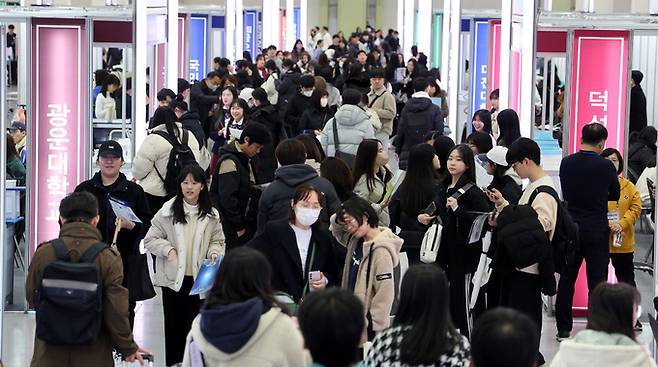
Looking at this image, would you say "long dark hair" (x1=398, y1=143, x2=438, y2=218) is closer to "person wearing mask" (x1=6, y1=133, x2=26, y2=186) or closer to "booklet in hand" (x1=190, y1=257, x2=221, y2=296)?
"booklet in hand" (x1=190, y1=257, x2=221, y2=296)

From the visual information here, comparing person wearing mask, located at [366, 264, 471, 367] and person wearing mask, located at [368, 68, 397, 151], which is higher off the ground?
person wearing mask, located at [368, 68, 397, 151]

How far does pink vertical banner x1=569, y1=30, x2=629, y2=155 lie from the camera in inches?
372

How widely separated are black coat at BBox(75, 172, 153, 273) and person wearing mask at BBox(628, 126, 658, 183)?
7666mm

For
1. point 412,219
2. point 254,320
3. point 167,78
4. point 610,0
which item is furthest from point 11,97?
point 254,320

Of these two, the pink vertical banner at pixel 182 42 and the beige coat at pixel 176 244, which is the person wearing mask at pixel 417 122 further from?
the pink vertical banner at pixel 182 42

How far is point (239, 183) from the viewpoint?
8.47 m

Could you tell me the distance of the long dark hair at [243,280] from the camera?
14.3ft

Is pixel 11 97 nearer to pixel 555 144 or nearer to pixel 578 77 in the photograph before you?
pixel 555 144

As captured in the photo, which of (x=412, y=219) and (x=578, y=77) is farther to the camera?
(x=578, y=77)

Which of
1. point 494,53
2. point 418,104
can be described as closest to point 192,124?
point 418,104

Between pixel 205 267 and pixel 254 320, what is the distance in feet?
8.92

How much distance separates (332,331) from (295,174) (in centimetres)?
389

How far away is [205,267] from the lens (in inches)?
275

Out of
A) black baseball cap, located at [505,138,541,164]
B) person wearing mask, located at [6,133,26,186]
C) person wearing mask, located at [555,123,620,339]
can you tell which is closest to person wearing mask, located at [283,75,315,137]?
person wearing mask, located at [6,133,26,186]
